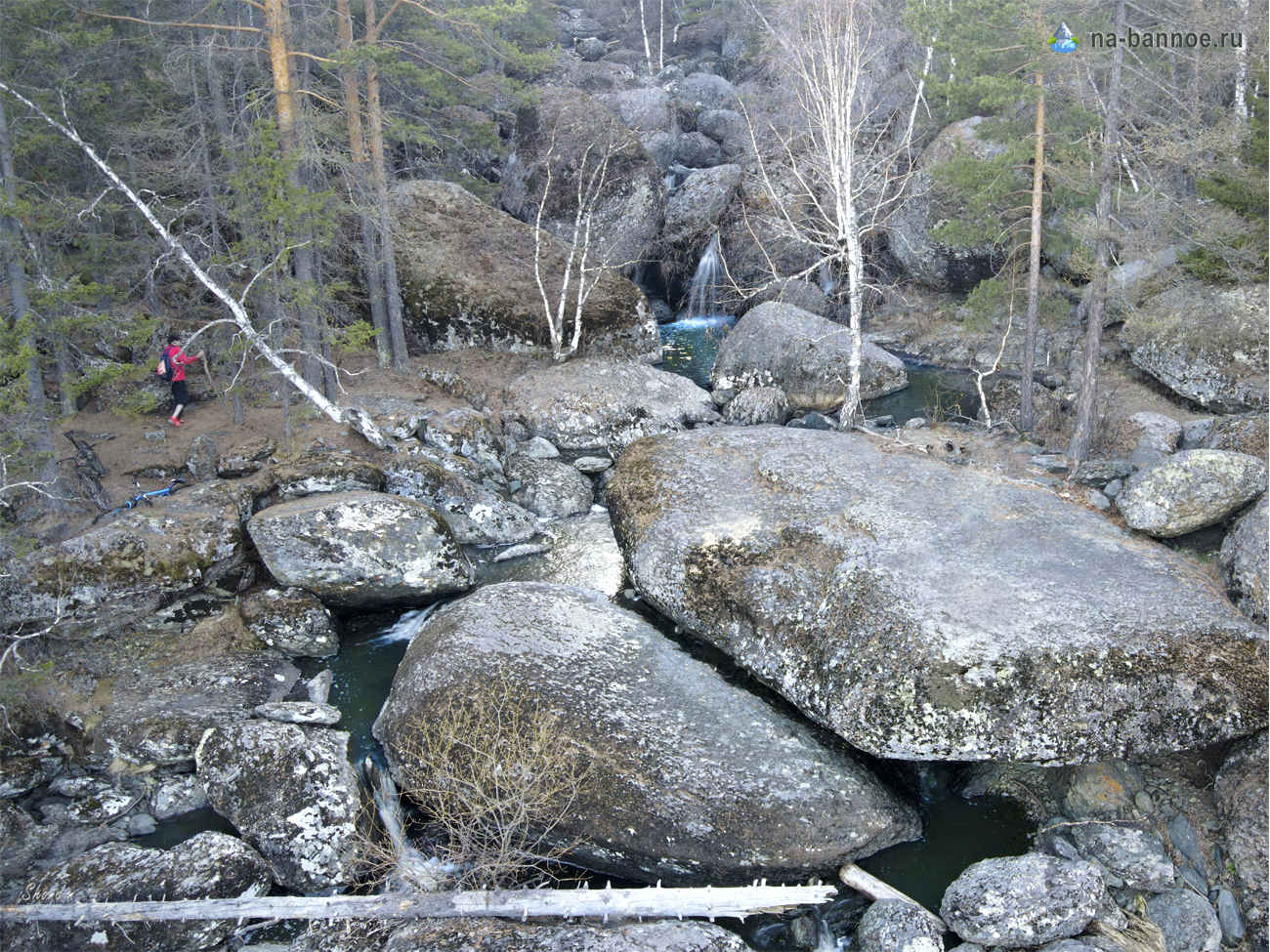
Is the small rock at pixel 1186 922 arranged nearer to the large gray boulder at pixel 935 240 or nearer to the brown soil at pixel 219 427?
the brown soil at pixel 219 427

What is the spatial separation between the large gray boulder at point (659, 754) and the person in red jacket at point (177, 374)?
10111mm

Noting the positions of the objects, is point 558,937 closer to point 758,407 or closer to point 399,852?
point 399,852

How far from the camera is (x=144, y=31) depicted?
20359 millimetres

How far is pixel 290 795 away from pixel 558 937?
4.18 metres

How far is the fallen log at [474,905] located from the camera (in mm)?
9305

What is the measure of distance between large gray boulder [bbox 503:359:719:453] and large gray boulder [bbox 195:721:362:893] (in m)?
11.6

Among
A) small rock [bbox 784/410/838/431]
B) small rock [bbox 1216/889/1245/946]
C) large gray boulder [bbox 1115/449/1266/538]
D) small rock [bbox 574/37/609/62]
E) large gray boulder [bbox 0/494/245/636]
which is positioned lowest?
small rock [bbox 1216/889/1245/946]

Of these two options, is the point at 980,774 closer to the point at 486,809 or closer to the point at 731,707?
→ the point at 731,707

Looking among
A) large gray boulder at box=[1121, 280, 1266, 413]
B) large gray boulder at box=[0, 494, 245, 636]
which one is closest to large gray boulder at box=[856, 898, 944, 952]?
large gray boulder at box=[0, 494, 245, 636]

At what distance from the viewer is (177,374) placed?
1923 cm

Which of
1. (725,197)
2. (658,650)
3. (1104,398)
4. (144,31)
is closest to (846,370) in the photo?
(1104,398)

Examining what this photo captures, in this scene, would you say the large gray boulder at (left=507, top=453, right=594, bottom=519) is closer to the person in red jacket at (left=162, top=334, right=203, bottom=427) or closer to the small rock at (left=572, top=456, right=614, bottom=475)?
the small rock at (left=572, top=456, right=614, bottom=475)

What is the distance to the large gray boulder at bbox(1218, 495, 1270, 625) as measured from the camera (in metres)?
11.4

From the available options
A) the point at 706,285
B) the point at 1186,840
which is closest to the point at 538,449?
the point at 706,285
